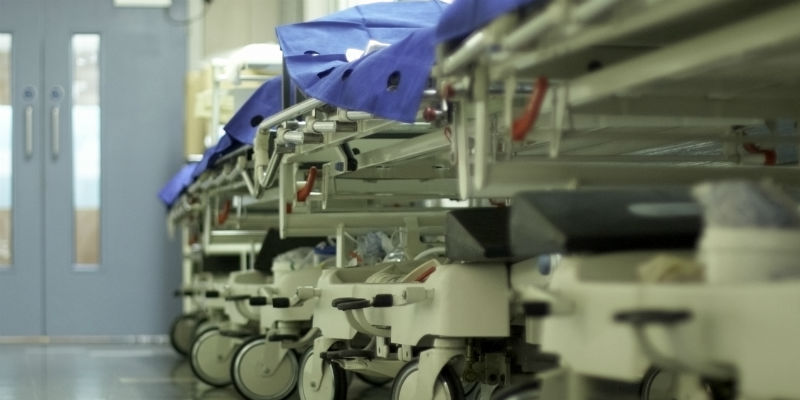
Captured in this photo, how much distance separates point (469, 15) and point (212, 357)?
382 centimetres

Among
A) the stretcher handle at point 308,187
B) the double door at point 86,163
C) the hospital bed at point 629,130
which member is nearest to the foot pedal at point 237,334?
the stretcher handle at point 308,187

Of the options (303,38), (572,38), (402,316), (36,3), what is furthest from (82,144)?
(572,38)

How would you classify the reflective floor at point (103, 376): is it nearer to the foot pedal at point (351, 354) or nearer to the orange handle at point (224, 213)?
the orange handle at point (224, 213)

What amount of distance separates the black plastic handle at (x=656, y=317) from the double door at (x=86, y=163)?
324 inches

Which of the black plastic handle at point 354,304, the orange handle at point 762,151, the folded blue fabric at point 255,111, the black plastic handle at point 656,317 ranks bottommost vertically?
the black plastic handle at point 354,304

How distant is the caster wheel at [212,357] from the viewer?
5.82 metres

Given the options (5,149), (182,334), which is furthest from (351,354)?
(5,149)

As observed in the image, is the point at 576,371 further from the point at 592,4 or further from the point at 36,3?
the point at 36,3

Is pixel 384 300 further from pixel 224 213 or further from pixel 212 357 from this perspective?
pixel 224 213

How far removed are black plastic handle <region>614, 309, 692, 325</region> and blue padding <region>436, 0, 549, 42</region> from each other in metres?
0.65

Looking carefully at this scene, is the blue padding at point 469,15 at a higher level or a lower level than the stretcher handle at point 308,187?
higher

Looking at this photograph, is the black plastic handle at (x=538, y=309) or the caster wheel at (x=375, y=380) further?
the caster wheel at (x=375, y=380)

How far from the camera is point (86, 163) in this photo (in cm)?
→ 967

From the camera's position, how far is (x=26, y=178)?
9.52 meters
